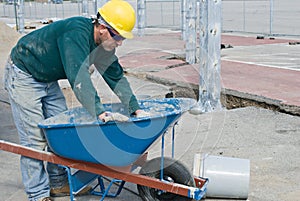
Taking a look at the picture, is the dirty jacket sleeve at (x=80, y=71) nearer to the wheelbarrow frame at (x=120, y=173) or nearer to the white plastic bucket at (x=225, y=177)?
the wheelbarrow frame at (x=120, y=173)

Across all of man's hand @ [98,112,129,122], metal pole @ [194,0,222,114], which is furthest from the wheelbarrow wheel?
metal pole @ [194,0,222,114]

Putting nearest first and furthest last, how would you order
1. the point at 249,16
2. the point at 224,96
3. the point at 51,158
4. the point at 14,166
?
the point at 51,158
the point at 14,166
the point at 224,96
the point at 249,16

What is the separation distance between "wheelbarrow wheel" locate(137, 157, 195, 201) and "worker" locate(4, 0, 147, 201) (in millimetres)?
434

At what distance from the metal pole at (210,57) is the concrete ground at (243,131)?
0.18 metres

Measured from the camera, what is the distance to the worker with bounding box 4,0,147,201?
3.53 meters

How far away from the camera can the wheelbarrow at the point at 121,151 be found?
3.50 m

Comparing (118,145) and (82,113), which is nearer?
(118,145)

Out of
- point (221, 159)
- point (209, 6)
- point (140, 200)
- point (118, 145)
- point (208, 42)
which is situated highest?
point (209, 6)

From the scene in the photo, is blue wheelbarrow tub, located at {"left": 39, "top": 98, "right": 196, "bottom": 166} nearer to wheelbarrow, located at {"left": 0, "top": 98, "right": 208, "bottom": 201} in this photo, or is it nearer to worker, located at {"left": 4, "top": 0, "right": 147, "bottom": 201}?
wheelbarrow, located at {"left": 0, "top": 98, "right": 208, "bottom": 201}

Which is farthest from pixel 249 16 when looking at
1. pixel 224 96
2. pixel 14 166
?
pixel 14 166

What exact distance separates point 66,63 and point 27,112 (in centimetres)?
68

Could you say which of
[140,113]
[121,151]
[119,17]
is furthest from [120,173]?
[119,17]

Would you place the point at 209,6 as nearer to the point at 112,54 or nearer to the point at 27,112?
the point at 112,54

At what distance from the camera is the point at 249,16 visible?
26656 millimetres
